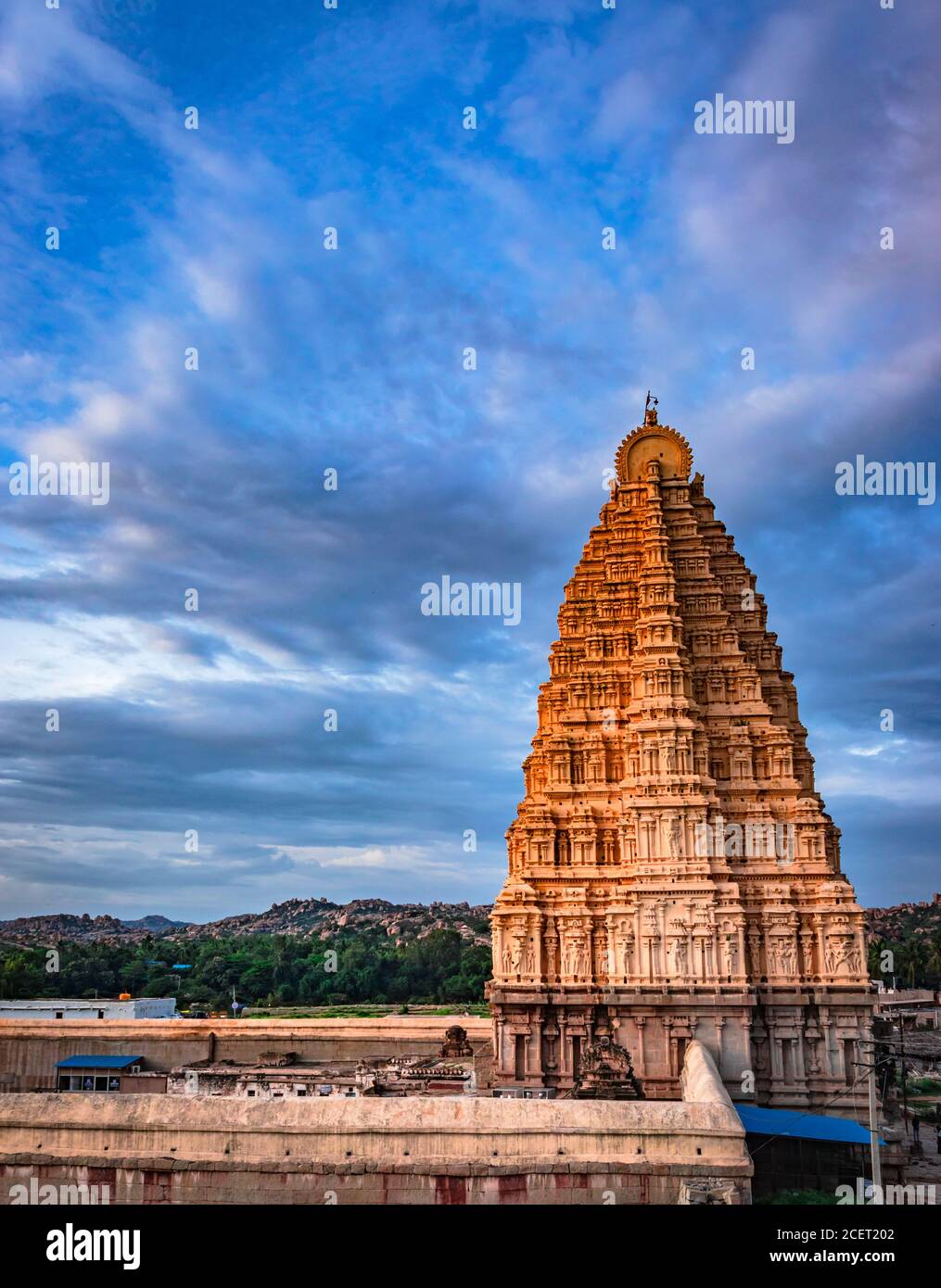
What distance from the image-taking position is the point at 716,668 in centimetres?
3338

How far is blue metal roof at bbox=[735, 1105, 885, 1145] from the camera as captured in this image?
2311cm

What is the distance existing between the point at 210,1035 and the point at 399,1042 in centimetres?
709

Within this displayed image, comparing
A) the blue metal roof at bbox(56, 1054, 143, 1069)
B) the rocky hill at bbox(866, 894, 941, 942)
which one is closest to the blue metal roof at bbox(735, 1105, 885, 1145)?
the blue metal roof at bbox(56, 1054, 143, 1069)

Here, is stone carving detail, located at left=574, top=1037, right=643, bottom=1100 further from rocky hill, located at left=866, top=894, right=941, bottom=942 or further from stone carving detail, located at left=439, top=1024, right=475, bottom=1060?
rocky hill, located at left=866, top=894, right=941, bottom=942

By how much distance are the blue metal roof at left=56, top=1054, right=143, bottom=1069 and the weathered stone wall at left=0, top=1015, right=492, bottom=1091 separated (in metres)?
0.32

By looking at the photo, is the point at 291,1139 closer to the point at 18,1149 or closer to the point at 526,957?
the point at 18,1149

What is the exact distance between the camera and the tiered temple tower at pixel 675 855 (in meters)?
28.5

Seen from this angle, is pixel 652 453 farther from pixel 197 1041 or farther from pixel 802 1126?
pixel 197 1041

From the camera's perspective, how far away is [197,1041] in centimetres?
3897

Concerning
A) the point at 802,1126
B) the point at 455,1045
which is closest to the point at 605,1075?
the point at 802,1126

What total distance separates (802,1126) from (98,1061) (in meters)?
25.7

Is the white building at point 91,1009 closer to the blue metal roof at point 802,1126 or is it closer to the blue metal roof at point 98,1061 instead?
the blue metal roof at point 98,1061

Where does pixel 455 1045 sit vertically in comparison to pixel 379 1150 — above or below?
below

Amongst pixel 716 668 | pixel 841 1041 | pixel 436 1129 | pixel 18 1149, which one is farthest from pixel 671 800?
pixel 18 1149
